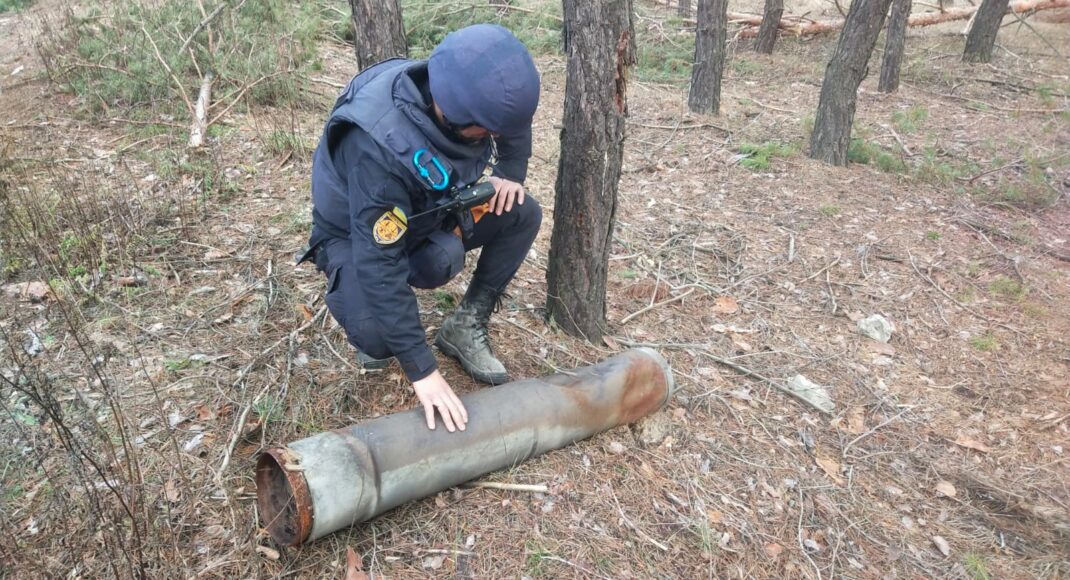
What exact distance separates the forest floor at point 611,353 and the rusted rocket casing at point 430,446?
4.7 inches

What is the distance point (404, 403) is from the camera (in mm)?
2770

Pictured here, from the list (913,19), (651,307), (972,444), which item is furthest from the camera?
(913,19)

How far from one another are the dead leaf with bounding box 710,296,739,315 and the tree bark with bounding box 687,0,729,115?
3.94m

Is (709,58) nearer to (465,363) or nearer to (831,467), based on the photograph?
(831,467)

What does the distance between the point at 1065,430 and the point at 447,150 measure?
3.29 meters

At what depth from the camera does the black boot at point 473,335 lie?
2895mm

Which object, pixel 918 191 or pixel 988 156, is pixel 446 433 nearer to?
pixel 918 191

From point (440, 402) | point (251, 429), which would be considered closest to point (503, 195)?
point (440, 402)

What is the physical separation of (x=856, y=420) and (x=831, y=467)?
0.43 meters

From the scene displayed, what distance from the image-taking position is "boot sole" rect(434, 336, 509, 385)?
2859 mm

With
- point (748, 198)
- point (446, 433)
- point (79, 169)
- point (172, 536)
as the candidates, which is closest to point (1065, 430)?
point (748, 198)

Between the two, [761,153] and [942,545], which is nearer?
[942,545]

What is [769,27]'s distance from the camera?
33.8ft

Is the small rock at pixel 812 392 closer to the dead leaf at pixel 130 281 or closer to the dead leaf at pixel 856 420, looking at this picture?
the dead leaf at pixel 856 420
